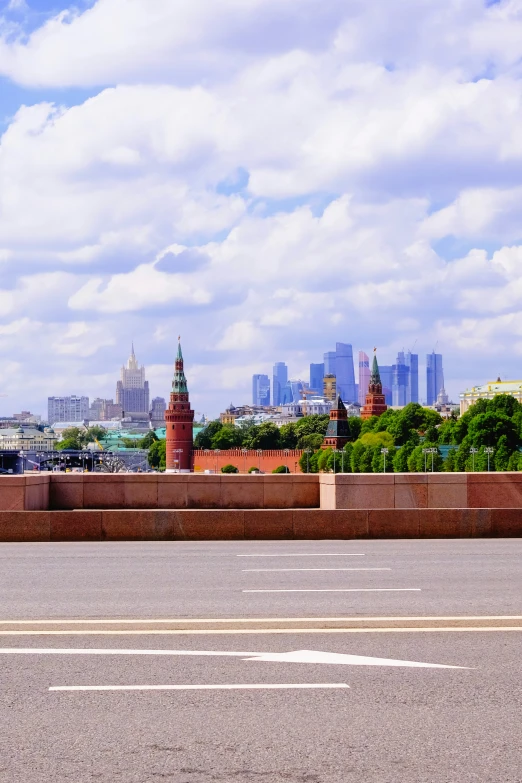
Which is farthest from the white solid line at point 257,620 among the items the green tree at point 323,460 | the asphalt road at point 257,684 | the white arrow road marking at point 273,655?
the green tree at point 323,460

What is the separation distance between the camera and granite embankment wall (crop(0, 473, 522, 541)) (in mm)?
19062

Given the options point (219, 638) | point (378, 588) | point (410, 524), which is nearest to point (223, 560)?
point (378, 588)

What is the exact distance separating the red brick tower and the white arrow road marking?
174 metres

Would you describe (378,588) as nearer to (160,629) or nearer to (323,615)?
(323,615)

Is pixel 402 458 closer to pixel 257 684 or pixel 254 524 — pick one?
pixel 254 524

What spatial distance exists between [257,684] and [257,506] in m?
14.3

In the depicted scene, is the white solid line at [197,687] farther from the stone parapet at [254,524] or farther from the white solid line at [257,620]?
the stone parapet at [254,524]

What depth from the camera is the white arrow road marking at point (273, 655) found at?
7.81 m

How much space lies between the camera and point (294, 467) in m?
182

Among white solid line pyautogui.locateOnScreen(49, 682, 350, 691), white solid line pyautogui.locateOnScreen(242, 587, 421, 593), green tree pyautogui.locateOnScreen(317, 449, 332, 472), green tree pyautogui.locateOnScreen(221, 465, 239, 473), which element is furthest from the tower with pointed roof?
white solid line pyautogui.locateOnScreen(49, 682, 350, 691)

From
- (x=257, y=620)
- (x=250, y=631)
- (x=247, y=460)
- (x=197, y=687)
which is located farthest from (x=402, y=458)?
(x=197, y=687)

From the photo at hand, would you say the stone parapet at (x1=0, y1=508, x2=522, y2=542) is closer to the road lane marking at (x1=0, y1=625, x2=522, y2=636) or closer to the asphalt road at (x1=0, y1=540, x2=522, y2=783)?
the asphalt road at (x1=0, y1=540, x2=522, y2=783)

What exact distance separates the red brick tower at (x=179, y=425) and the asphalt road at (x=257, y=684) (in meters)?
172

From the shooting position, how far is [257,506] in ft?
70.5
